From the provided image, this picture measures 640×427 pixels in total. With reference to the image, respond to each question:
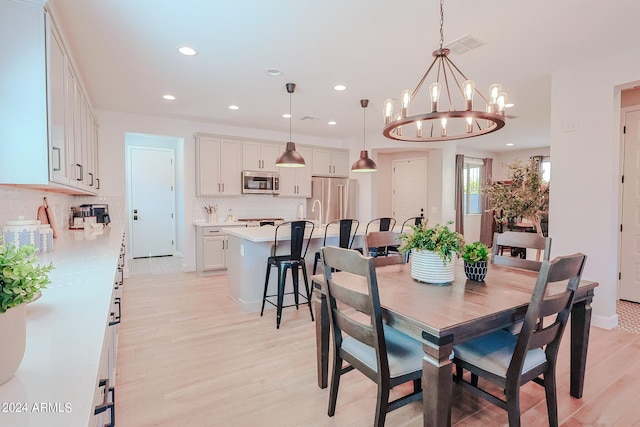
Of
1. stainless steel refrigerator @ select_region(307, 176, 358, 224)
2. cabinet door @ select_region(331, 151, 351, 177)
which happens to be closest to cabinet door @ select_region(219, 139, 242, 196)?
stainless steel refrigerator @ select_region(307, 176, 358, 224)

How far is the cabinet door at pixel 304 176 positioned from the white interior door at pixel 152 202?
2.84m

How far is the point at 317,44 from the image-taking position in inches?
114

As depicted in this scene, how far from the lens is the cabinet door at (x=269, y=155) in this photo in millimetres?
6180

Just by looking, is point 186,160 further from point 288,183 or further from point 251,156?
point 288,183

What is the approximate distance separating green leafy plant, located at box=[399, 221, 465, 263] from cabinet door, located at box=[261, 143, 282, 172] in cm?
460

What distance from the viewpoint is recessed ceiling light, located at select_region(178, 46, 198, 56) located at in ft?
9.75

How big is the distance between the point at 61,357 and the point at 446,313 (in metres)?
1.40

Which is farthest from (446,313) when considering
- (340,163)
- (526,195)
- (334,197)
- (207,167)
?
(340,163)

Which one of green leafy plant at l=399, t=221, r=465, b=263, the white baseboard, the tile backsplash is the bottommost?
the white baseboard

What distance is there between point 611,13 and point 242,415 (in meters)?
3.73

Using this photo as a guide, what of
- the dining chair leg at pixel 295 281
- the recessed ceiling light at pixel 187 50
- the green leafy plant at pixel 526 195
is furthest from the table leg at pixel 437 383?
Result: the green leafy plant at pixel 526 195

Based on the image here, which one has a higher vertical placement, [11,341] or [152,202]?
[152,202]

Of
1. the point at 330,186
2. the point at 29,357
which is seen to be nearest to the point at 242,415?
the point at 29,357

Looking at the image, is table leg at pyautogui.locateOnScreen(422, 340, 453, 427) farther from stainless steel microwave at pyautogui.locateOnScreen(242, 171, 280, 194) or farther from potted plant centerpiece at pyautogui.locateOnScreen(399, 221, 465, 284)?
stainless steel microwave at pyautogui.locateOnScreen(242, 171, 280, 194)
